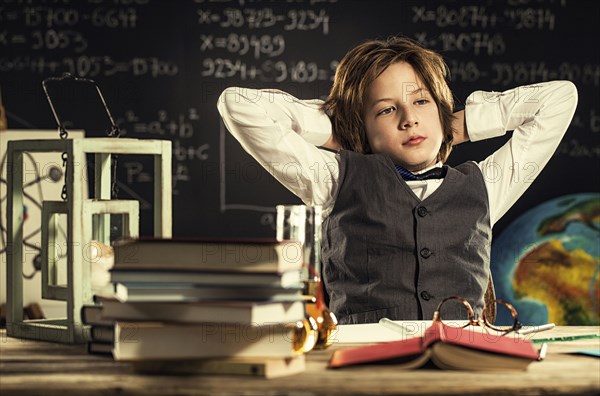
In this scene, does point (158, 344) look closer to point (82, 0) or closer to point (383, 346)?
point (383, 346)

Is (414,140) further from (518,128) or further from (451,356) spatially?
(451,356)

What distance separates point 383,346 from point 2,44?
12.3 ft

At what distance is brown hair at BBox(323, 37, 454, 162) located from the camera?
2.16 m

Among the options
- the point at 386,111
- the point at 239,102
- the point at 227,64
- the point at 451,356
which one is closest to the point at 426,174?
the point at 386,111

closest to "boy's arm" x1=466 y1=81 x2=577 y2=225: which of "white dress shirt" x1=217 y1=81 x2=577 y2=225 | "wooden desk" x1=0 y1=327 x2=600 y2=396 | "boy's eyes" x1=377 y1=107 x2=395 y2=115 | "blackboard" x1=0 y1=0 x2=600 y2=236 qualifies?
"white dress shirt" x1=217 y1=81 x2=577 y2=225

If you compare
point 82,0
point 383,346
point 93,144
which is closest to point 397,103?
point 93,144

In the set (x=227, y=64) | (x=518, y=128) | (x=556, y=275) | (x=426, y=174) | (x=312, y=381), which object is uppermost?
(x=227, y=64)

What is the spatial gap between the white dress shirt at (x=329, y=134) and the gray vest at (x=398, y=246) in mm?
63

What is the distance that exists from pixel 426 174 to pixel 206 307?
3.69 feet

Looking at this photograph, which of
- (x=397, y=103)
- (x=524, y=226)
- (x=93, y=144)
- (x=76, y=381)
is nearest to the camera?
(x=76, y=381)

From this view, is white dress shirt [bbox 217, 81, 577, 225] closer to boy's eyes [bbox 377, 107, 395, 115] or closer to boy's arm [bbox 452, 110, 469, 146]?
boy's arm [bbox 452, 110, 469, 146]

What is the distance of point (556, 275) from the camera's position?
13.3 ft

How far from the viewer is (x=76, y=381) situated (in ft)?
3.28

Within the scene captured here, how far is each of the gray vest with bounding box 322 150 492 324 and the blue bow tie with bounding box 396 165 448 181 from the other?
31 mm
